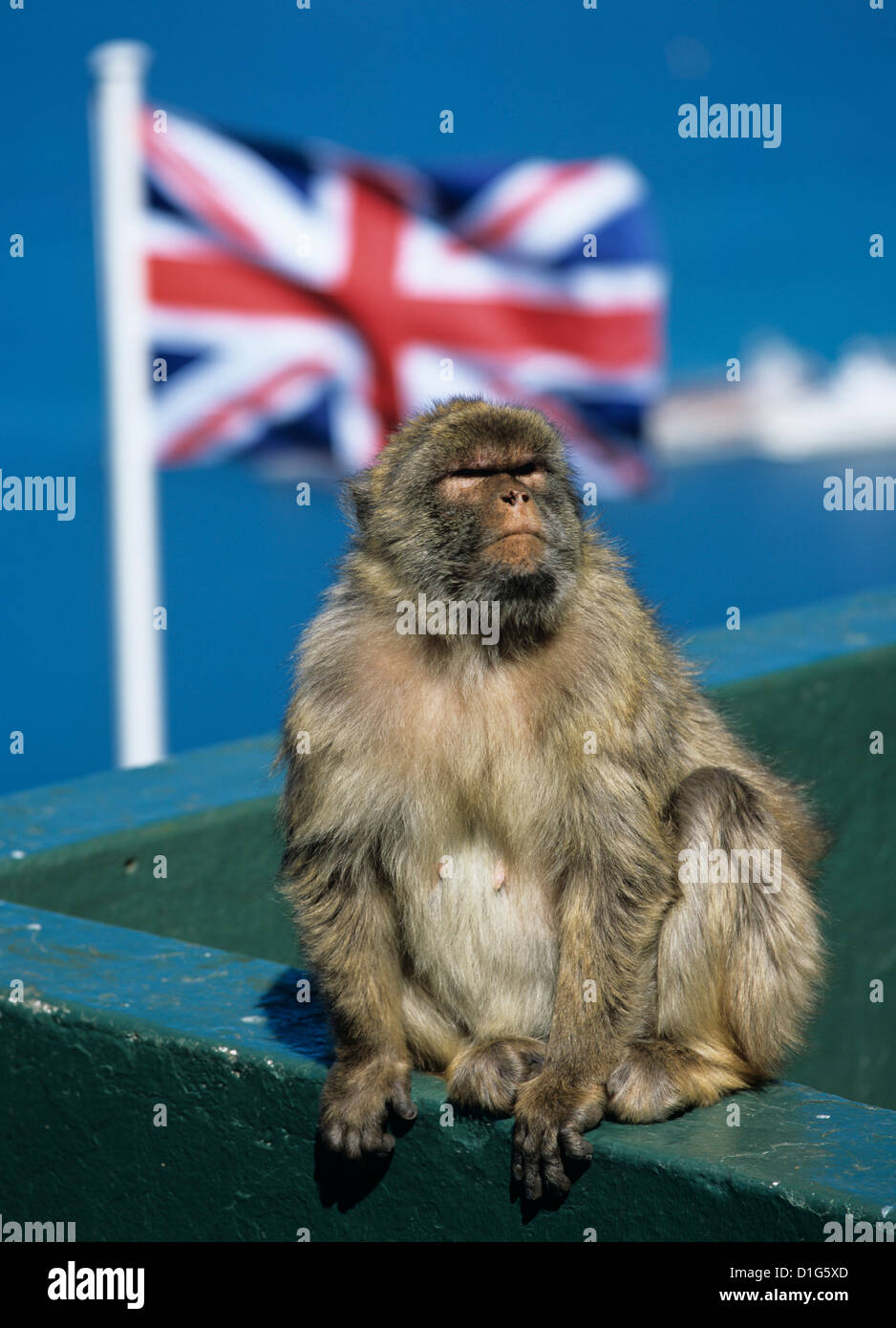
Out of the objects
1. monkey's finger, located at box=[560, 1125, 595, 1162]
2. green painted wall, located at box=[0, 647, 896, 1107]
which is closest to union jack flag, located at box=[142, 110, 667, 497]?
green painted wall, located at box=[0, 647, 896, 1107]

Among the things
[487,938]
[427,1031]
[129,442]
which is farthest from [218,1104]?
[129,442]

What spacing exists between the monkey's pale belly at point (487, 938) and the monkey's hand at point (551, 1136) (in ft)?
1.36

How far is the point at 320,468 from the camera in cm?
736

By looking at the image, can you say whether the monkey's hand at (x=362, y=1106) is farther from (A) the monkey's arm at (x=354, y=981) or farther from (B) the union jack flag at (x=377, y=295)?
(B) the union jack flag at (x=377, y=295)

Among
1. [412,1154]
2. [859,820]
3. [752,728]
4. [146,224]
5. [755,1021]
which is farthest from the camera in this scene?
[146,224]

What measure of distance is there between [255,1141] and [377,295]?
5484mm

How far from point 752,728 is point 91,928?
91.9 inches

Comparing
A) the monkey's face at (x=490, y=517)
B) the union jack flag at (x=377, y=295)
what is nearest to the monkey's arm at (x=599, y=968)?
the monkey's face at (x=490, y=517)

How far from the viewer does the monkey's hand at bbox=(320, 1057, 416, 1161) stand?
2.52 metres

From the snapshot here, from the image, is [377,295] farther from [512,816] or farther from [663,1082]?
[663,1082]
